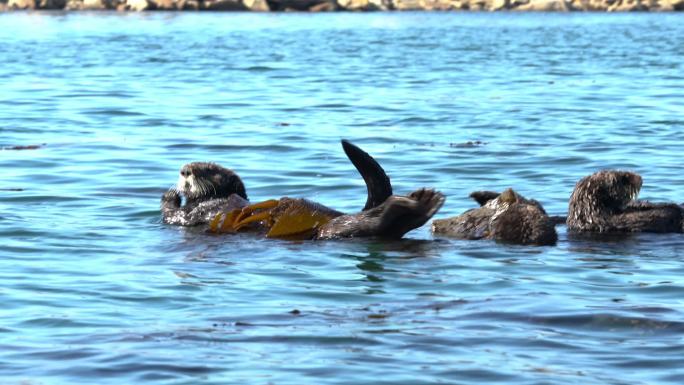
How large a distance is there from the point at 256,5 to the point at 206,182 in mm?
50636

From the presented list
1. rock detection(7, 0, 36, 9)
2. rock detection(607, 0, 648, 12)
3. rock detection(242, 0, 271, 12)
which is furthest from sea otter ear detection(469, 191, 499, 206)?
rock detection(607, 0, 648, 12)

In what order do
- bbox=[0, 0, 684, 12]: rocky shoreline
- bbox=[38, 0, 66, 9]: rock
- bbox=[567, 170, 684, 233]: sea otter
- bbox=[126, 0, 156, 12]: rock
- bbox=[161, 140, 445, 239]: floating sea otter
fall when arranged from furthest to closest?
bbox=[38, 0, 66, 9]: rock, bbox=[0, 0, 684, 12]: rocky shoreline, bbox=[126, 0, 156, 12]: rock, bbox=[567, 170, 684, 233]: sea otter, bbox=[161, 140, 445, 239]: floating sea otter

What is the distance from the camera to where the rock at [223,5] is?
57938 millimetres

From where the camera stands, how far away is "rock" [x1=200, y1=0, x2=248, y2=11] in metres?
57.9

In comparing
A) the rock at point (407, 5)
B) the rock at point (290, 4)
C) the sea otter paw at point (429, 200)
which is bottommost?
the rock at point (407, 5)

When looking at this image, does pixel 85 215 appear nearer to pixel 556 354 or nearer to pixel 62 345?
pixel 62 345

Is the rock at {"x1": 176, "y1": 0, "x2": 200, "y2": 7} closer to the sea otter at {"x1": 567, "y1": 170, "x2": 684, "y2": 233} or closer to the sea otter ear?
the sea otter ear

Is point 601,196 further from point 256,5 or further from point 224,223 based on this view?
point 256,5

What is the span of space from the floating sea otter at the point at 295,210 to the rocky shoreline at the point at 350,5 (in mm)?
50351

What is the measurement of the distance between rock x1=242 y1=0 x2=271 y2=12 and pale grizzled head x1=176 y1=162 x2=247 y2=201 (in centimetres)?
5031

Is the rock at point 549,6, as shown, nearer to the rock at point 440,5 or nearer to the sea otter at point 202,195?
the rock at point 440,5

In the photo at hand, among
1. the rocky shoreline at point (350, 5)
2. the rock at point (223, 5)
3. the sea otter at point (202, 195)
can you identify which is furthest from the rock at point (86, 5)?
the sea otter at point (202, 195)

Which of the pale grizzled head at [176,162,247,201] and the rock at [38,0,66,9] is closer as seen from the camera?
the pale grizzled head at [176,162,247,201]

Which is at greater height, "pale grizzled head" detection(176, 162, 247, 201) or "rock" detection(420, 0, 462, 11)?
"pale grizzled head" detection(176, 162, 247, 201)
